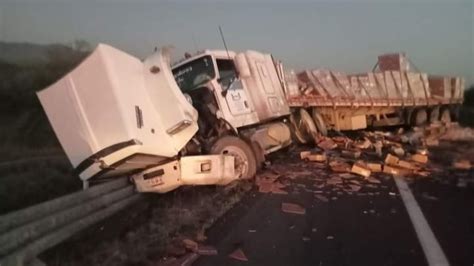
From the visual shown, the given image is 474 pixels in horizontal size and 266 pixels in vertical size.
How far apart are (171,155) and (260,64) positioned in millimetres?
4070

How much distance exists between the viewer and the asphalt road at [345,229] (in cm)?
396

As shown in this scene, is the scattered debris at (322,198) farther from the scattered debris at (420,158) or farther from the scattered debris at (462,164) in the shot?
the scattered debris at (420,158)

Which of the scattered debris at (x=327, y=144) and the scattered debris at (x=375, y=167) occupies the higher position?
the scattered debris at (x=375, y=167)

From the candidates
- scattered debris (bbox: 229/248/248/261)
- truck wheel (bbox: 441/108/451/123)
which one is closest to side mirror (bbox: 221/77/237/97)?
scattered debris (bbox: 229/248/248/261)

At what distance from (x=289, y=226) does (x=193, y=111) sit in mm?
2015

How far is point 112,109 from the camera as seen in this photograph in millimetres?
4871

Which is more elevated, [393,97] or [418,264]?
[418,264]

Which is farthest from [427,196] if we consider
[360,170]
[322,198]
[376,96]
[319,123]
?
[376,96]

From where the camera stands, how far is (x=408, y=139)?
1189cm

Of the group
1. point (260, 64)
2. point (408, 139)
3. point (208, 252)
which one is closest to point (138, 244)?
point (208, 252)

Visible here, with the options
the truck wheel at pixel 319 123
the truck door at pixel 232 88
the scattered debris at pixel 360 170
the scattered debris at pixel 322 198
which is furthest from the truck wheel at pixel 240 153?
the truck wheel at pixel 319 123

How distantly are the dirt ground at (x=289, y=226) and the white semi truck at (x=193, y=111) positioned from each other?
550 mm

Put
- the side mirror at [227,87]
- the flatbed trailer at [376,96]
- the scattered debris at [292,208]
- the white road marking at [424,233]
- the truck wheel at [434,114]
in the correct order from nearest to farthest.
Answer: the white road marking at [424,233] < the scattered debris at [292,208] < the side mirror at [227,87] < the flatbed trailer at [376,96] < the truck wheel at [434,114]

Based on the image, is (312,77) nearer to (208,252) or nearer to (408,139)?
(408,139)
